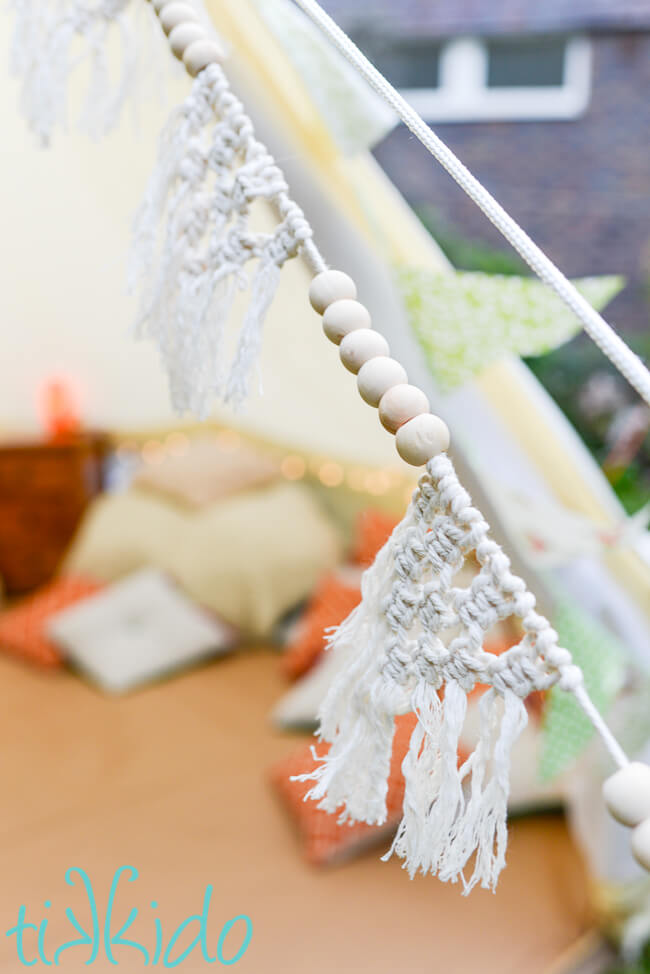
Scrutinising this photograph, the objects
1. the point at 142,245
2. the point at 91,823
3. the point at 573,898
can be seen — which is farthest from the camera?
the point at 91,823

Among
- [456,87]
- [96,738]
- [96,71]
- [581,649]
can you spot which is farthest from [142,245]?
[456,87]

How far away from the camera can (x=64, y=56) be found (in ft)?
2.47

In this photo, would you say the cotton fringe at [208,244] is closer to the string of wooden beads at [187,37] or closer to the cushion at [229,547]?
the string of wooden beads at [187,37]

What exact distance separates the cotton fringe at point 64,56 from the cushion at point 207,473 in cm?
144

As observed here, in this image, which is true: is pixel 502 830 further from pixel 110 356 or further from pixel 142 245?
pixel 110 356

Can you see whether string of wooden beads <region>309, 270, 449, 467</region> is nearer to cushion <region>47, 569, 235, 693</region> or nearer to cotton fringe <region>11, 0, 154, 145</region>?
cotton fringe <region>11, 0, 154, 145</region>

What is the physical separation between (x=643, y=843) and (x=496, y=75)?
435 cm

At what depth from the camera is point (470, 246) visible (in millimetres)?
3844

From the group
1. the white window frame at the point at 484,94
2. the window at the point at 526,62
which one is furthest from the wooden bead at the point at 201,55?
the window at the point at 526,62

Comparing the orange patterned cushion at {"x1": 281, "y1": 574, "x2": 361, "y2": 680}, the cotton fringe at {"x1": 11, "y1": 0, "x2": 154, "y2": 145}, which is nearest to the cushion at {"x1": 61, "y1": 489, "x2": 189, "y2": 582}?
the orange patterned cushion at {"x1": 281, "y1": 574, "x2": 361, "y2": 680}

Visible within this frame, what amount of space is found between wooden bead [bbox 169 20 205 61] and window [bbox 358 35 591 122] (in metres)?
3.71

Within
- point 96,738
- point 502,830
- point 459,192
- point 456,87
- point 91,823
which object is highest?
point 456,87

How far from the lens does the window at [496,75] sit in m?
3.92

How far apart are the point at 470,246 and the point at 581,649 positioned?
3.18m
